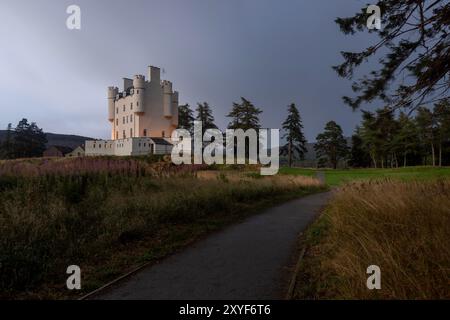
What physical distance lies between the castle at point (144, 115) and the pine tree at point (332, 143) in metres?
39.6

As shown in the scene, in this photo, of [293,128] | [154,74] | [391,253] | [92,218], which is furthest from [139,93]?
[391,253]

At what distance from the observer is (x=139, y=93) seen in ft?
218

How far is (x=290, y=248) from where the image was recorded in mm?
7285

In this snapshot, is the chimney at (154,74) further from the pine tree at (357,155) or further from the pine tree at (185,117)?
the pine tree at (357,155)

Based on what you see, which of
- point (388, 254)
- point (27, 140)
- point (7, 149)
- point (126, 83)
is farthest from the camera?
point (27, 140)

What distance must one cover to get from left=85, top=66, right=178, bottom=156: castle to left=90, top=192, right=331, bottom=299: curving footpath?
2198 inches

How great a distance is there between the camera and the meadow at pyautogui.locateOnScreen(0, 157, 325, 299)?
17.1 ft

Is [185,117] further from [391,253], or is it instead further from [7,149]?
[391,253]

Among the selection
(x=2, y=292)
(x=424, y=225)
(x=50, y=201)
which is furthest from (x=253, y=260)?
(x=50, y=201)

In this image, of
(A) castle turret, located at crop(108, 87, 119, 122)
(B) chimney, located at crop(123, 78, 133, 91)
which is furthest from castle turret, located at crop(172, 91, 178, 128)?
(A) castle turret, located at crop(108, 87, 119, 122)

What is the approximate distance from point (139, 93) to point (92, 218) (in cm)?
6239

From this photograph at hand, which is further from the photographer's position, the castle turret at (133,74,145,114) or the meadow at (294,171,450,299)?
the castle turret at (133,74,145,114)

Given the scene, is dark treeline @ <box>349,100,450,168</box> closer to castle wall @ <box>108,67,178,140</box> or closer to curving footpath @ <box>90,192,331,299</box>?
curving footpath @ <box>90,192,331,299</box>

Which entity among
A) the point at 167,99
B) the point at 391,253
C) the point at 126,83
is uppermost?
the point at 126,83
